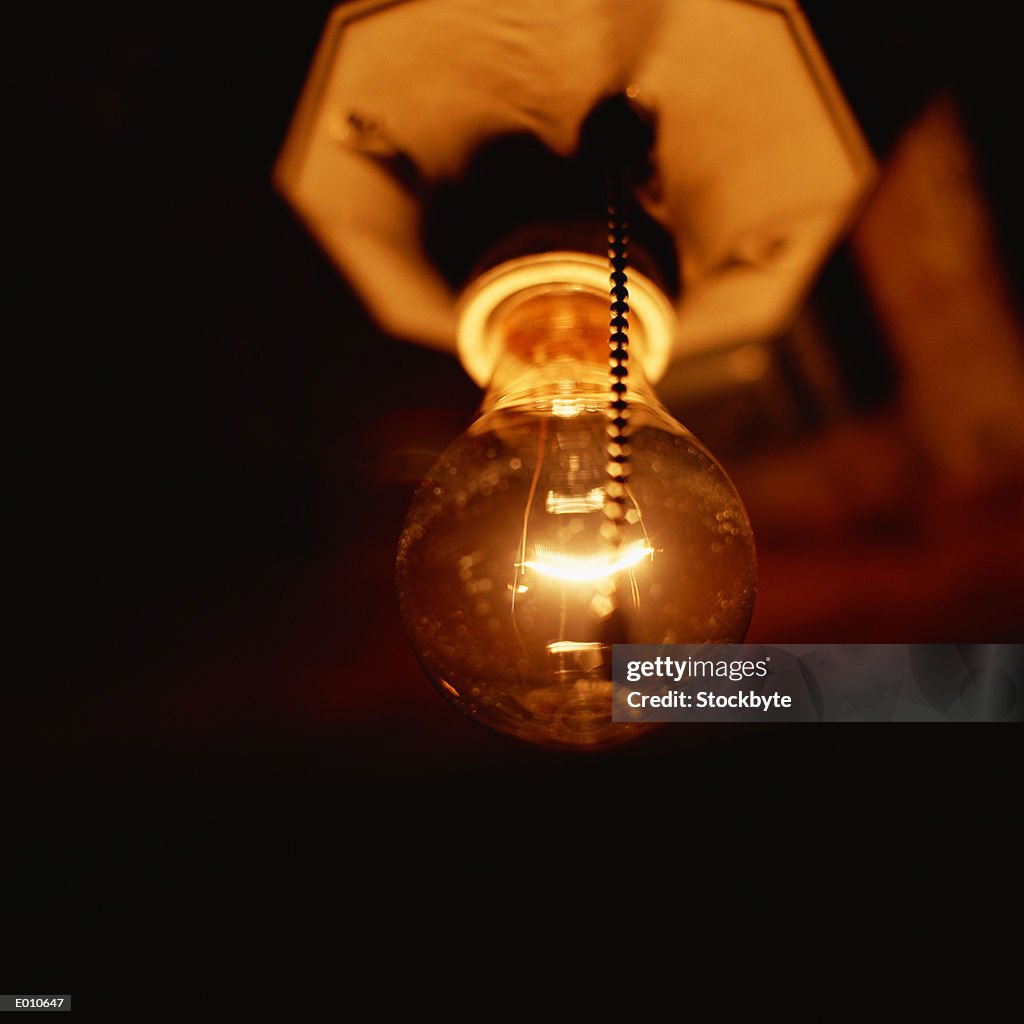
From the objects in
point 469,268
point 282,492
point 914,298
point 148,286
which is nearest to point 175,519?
point 282,492

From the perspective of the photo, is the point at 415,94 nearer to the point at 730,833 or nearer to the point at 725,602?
the point at 725,602

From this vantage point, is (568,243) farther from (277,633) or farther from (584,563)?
(277,633)

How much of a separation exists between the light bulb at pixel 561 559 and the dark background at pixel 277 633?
359 mm

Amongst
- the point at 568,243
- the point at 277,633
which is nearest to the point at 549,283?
the point at 568,243

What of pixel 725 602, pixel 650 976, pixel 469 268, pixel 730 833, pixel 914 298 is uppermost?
pixel 914 298

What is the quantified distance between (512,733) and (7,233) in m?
0.71

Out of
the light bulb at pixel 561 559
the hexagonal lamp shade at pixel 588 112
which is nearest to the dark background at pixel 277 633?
the hexagonal lamp shade at pixel 588 112

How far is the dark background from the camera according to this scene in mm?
629

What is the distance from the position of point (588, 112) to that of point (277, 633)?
0.80m

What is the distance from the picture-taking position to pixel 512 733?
38 centimetres

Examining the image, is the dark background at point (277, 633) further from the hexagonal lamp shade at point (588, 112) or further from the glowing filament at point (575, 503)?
the glowing filament at point (575, 503)

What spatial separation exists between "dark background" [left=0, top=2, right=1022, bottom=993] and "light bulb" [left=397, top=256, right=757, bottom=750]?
1.18 ft

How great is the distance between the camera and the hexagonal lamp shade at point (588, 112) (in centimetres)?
36

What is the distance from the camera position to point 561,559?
36 centimetres
